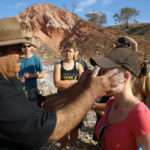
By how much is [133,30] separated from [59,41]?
A: 25.8 meters

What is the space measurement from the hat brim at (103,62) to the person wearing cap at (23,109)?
8.7 inches

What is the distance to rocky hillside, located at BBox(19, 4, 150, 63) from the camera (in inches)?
1714

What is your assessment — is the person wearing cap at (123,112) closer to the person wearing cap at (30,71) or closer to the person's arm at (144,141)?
the person's arm at (144,141)

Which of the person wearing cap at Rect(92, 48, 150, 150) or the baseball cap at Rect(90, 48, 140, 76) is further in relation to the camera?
the baseball cap at Rect(90, 48, 140, 76)

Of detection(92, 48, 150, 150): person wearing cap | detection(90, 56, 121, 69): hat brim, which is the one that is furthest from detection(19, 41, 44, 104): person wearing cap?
detection(90, 56, 121, 69): hat brim

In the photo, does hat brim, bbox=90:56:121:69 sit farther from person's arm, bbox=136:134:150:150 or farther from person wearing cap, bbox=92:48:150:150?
person's arm, bbox=136:134:150:150

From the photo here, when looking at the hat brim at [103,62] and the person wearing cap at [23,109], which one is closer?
the person wearing cap at [23,109]

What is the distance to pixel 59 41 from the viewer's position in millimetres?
46781

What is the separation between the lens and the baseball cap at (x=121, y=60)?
10.2ft

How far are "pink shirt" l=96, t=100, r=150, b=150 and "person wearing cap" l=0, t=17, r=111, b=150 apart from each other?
0.43m

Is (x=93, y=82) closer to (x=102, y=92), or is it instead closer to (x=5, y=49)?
(x=102, y=92)

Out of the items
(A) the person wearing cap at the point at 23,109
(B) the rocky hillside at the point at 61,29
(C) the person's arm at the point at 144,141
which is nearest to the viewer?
(A) the person wearing cap at the point at 23,109

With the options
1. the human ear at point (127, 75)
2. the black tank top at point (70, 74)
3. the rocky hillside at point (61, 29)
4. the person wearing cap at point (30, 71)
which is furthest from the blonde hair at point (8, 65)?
the rocky hillside at point (61, 29)

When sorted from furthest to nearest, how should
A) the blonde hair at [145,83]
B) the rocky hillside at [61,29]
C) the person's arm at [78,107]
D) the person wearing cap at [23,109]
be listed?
the rocky hillside at [61,29] → the blonde hair at [145,83] → the person's arm at [78,107] → the person wearing cap at [23,109]
